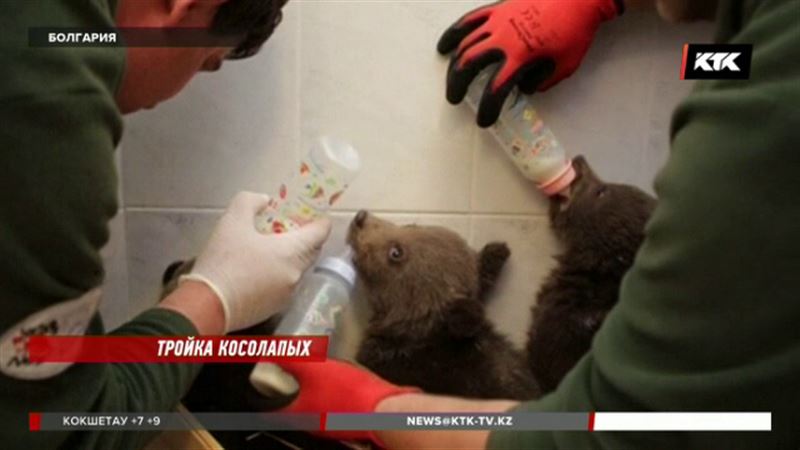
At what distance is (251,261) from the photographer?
717 millimetres

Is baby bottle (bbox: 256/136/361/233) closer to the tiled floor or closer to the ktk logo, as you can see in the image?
the tiled floor

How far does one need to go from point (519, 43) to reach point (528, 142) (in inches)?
3.9

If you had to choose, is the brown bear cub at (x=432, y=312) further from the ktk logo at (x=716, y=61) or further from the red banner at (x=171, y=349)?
the ktk logo at (x=716, y=61)

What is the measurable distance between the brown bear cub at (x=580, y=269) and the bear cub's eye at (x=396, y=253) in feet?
0.48

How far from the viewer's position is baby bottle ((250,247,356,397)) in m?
0.69

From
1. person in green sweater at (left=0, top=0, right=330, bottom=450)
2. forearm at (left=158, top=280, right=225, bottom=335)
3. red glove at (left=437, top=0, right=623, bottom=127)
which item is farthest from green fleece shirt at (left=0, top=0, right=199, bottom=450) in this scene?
red glove at (left=437, top=0, right=623, bottom=127)

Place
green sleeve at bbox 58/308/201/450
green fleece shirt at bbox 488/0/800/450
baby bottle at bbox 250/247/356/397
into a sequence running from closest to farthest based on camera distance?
green fleece shirt at bbox 488/0/800/450 < green sleeve at bbox 58/308/201/450 < baby bottle at bbox 250/247/356/397

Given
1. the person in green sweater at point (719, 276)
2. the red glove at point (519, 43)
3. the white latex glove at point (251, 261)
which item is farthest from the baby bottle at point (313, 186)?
the person in green sweater at point (719, 276)

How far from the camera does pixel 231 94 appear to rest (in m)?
0.69

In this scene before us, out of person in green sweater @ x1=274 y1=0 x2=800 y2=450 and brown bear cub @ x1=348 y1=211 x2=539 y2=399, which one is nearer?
person in green sweater @ x1=274 y1=0 x2=800 y2=450

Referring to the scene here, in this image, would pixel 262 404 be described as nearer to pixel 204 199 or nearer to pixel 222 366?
pixel 222 366

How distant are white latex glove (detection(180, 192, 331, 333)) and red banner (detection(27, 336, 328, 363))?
61mm

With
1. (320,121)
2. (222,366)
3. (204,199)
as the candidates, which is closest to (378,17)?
(320,121)

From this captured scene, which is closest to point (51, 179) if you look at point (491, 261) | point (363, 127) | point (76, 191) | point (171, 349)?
point (76, 191)
